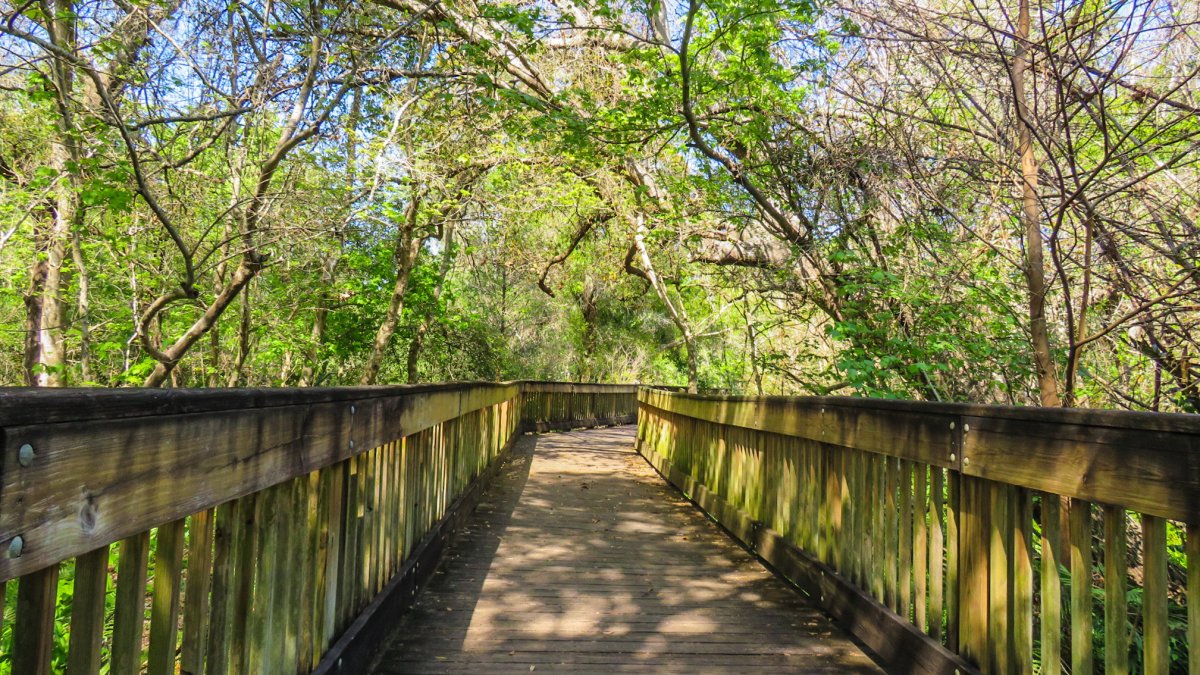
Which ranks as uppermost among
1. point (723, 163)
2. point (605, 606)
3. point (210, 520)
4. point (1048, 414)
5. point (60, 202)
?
point (723, 163)

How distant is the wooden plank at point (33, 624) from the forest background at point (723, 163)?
456 centimetres

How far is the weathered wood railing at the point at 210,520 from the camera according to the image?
3.70 ft

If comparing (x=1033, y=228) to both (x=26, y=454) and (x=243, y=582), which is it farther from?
(x=26, y=454)

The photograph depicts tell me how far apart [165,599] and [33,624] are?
415 millimetres

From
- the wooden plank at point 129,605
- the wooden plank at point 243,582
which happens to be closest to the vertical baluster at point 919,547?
the wooden plank at point 243,582

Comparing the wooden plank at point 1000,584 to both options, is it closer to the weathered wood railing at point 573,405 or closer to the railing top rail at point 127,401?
the railing top rail at point 127,401

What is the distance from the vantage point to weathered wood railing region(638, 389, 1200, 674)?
1816 mm

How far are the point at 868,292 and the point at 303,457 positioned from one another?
6082 mm

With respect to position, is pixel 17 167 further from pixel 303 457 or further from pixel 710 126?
pixel 303 457

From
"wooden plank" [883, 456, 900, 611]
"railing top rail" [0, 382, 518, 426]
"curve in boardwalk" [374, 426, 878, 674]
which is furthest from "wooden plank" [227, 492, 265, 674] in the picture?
"wooden plank" [883, 456, 900, 611]

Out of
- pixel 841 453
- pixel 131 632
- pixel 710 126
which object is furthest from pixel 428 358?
pixel 131 632

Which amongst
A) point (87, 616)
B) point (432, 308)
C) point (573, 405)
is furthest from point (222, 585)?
point (573, 405)

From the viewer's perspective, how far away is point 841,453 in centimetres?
371

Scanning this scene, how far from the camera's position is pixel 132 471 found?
1323 millimetres
